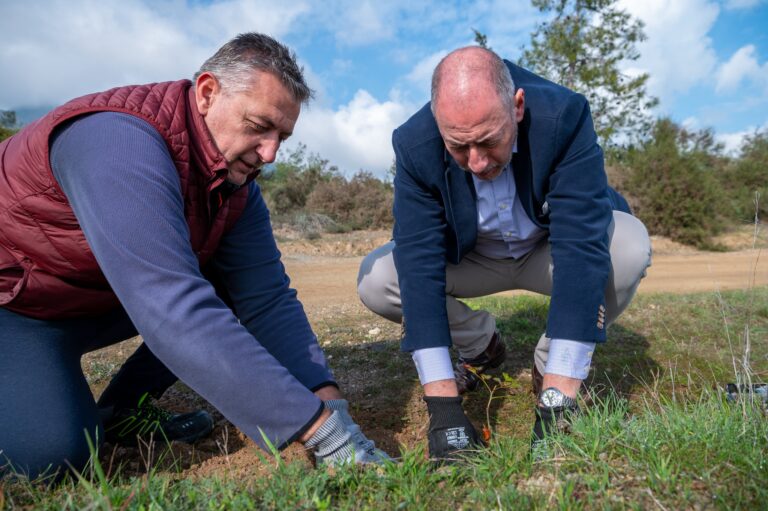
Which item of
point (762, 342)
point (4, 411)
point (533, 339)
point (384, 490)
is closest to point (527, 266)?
point (533, 339)

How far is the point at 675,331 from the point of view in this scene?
438 cm

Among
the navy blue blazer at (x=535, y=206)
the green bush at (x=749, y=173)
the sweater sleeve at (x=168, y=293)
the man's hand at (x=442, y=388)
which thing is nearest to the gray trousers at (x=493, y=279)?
the navy blue blazer at (x=535, y=206)

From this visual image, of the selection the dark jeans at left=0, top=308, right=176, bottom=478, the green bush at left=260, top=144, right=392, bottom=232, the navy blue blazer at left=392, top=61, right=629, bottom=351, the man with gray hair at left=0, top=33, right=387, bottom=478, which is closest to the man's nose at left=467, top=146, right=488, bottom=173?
the navy blue blazer at left=392, top=61, right=629, bottom=351

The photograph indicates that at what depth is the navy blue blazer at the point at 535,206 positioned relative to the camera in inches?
96.8

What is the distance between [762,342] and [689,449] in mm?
2825

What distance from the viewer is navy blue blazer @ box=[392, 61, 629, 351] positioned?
8.07ft

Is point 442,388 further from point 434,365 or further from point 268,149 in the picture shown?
point 268,149

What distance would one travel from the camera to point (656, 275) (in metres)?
9.01

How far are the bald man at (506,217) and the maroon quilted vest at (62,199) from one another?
912 millimetres

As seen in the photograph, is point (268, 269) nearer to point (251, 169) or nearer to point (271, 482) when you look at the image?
point (251, 169)

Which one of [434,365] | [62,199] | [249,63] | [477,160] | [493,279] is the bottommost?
[434,365]

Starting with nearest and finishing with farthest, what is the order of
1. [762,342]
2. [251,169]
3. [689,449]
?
[689,449] < [251,169] < [762,342]

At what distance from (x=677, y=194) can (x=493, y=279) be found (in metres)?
12.5

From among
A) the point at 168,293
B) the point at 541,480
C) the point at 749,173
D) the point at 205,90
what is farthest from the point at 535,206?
the point at 749,173
